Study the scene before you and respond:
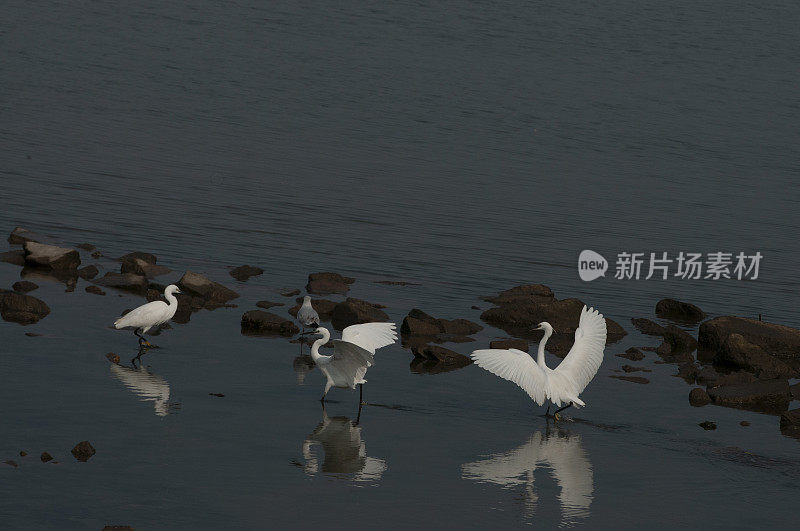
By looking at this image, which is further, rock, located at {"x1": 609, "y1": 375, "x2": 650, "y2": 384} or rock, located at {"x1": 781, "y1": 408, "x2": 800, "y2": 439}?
rock, located at {"x1": 609, "y1": 375, "x2": 650, "y2": 384}

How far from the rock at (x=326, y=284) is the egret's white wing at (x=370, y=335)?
21.6 feet

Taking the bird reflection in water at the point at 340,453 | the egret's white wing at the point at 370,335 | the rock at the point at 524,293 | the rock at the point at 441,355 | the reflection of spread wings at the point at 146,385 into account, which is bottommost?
the bird reflection in water at the point at 340,453

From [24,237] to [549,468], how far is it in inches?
625

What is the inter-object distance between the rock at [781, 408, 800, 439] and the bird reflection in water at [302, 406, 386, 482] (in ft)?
22.8

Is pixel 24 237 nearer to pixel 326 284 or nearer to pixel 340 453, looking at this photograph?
pixel 326 284

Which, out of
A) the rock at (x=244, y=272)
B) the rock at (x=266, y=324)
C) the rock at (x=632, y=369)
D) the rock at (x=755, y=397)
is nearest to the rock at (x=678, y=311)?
the rock at (x=632, y=369)

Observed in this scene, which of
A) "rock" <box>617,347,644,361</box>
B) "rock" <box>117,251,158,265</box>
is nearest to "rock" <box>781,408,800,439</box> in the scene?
"rock" <box>617,347,644,361</box>

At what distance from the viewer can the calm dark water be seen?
15.2 metres

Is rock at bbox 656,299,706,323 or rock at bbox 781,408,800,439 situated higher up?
rock at bbox 656,299,706,323

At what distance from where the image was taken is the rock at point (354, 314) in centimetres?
2327

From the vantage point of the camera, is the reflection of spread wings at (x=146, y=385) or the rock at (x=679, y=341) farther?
the rock at (x=679, y=341)

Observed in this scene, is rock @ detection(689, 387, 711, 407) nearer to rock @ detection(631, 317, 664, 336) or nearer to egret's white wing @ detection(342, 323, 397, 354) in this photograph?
rock @ detection(631, 317, 664, 336)

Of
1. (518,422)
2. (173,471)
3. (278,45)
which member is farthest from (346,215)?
(278,45)

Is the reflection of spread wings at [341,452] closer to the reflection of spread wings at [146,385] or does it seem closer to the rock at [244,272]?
the reflection of spread wings at [146,385]
